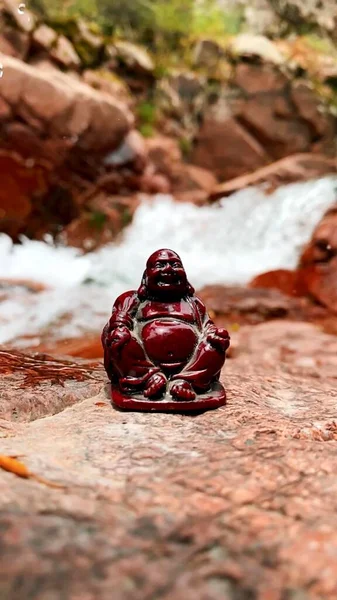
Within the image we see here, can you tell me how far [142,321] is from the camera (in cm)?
255

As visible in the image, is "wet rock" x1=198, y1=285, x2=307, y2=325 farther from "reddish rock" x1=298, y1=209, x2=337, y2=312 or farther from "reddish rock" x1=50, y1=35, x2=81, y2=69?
"reddish rock" x1=50, y1=35, x2=81, y2=69

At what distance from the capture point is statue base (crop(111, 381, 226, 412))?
233cm

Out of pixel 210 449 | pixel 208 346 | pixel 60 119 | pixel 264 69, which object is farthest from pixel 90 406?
pixel 264 69

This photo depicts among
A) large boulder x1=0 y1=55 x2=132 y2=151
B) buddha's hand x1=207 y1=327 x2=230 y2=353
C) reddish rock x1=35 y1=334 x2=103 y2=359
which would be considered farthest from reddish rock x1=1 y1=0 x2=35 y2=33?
buddha's hand x1=207 y1=327 x2=230 y2=353

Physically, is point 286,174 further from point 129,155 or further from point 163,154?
point 129,155

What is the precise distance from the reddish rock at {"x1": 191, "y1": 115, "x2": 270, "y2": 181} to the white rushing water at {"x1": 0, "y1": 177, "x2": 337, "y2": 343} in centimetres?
243

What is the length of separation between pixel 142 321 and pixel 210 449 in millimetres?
876

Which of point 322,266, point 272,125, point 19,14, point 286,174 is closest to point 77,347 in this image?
point 322,266

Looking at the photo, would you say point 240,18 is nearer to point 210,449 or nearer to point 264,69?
point 264,69

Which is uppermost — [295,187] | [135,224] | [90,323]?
[295,187]

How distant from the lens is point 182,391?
2.33m

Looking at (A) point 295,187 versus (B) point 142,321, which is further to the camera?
(A) point 295,187

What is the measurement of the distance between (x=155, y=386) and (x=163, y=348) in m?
0.20

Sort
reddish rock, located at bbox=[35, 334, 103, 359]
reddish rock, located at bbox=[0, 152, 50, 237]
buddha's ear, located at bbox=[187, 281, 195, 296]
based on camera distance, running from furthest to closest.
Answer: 1. reddish rock, located at bbox=[0, 152, 50, 237]
2. reddish rock, located at bbox=[35, 334, 103, 359]
3. buddha's ear, located at bbox=[187, 281, 195, 296]
